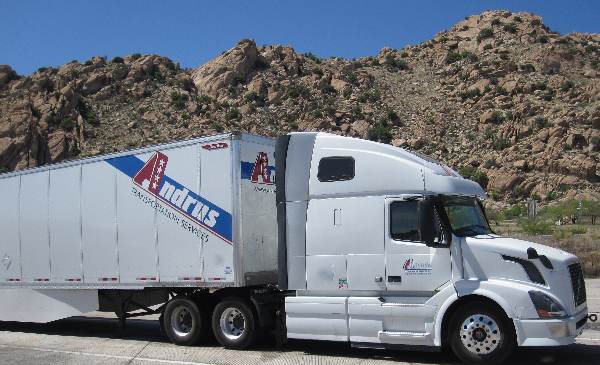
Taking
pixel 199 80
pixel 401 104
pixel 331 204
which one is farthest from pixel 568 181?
pixel 331 204

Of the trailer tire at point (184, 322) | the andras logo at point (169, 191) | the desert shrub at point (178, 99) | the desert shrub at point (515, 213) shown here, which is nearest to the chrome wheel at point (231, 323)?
the trailer tire at point (184, 322)

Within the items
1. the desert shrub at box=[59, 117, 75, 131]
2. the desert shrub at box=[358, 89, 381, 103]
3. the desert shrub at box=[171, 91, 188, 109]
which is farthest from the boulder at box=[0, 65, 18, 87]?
the desert shrub at box=[358, 89, 381, 103]

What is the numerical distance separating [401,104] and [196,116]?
909 inches

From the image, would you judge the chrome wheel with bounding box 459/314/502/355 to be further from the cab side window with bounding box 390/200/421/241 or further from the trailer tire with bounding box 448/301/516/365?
the cab side window with bounding box 390/200/421/241

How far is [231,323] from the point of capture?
1116 centimetres

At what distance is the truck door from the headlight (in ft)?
4.02

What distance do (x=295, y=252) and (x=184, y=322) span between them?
279 centimetres

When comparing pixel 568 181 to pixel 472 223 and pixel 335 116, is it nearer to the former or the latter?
pixel 335 116

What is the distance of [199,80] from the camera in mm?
76562

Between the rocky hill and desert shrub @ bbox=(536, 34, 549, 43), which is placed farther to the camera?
desert shrub @ bbox=(536, 34, 549, 43)

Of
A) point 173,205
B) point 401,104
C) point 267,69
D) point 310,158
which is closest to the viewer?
point 310,158

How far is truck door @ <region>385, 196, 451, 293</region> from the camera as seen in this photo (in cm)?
925

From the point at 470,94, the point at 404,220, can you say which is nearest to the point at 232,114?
the point at 470,94

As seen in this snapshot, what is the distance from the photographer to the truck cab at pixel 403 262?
873 cm
